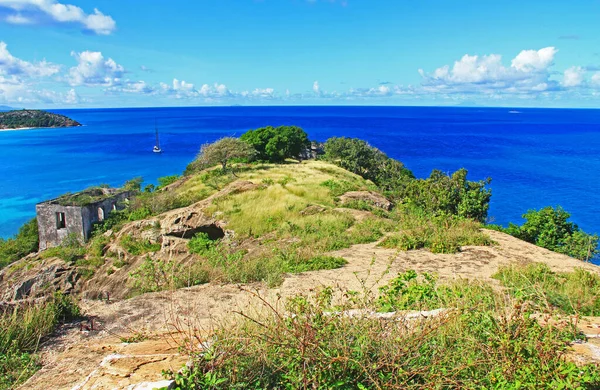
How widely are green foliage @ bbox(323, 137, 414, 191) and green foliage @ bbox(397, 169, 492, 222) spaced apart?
17264 millimetres

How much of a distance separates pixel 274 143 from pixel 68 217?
1978cm

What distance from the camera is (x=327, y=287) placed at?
5559 millimetres

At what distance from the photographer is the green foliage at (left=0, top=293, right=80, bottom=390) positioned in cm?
474

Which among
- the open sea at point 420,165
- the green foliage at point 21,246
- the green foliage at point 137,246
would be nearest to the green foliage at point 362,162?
the open sea at point 420,165

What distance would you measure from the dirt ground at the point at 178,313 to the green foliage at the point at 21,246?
24144mm

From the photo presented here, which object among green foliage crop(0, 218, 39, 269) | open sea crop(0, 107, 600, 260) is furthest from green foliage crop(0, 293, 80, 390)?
open sea crop(0, 107, 600, 260)

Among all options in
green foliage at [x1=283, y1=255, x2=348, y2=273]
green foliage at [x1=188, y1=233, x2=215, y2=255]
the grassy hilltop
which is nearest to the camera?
the grassy hilltop

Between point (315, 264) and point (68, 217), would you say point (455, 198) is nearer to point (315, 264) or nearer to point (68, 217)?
point (315, 264)

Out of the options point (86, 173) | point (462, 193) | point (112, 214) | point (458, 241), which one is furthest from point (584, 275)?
point (86, 173)

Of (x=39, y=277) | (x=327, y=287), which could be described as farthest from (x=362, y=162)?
(x=327, y=287)

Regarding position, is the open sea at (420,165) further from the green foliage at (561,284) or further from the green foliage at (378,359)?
the green foliage at (378,359)

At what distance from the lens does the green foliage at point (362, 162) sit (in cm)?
4097

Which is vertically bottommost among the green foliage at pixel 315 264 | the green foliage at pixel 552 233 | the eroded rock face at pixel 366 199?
the green foliage at pixel 552 233

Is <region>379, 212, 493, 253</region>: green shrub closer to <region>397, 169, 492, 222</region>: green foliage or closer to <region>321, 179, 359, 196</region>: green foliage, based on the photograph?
<region>397, 169, 492, 222</region>: green foliage
